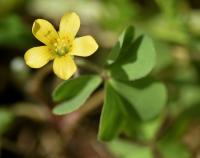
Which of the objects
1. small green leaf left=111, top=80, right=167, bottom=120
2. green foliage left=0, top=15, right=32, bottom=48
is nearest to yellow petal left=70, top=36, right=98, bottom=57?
small green leaf left=111, top=80, right=167, bottom=120

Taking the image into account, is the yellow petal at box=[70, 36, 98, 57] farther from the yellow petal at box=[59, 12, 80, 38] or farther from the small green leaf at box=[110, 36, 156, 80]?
the small green leaf at box=[110, 36, 156, 80]

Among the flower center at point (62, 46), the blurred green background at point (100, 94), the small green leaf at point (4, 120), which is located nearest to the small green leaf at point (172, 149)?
the blurred green background at point (100, 94)

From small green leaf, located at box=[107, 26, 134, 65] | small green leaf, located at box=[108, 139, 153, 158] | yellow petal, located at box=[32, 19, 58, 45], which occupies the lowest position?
small green leaf, located at box=[108, 139, 153, 158]

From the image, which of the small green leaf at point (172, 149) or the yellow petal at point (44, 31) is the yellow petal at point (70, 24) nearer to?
the yellow petal at point (44, 31)

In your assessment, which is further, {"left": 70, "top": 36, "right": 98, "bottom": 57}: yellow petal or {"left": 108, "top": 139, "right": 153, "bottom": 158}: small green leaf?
{"left": 108, "top": 139, "right": 153, "bottom": 158}: small green leaf

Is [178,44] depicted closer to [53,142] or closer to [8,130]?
[53,142]

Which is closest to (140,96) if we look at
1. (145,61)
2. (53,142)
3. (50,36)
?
(145,61)

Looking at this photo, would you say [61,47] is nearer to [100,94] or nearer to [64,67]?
[64,67]
